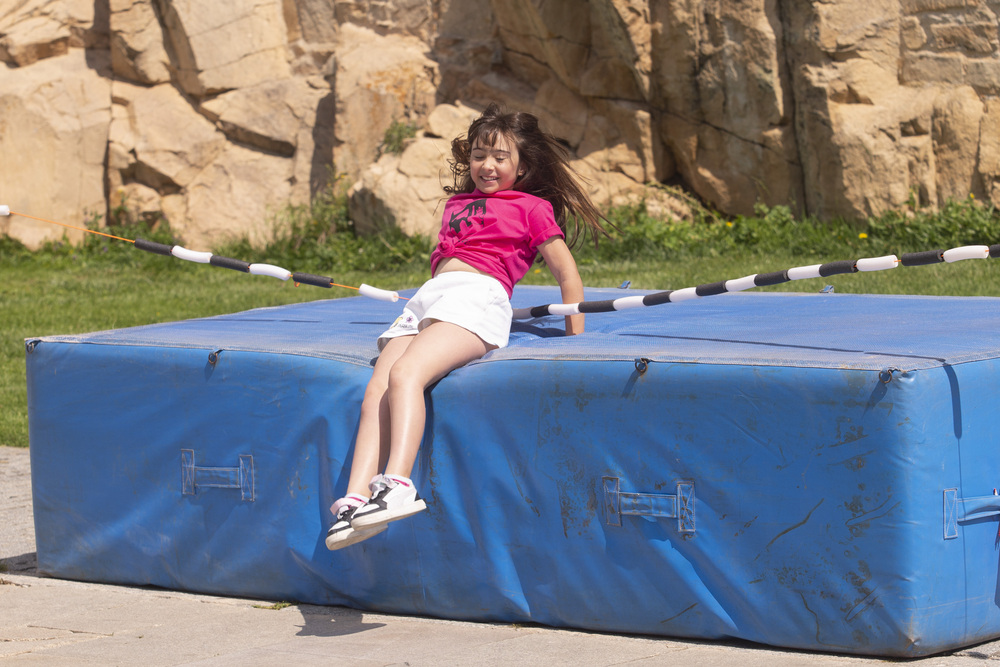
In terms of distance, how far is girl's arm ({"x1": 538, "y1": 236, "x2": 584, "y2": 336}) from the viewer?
3719 millimetres

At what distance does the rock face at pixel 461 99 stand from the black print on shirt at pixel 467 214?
206 inches

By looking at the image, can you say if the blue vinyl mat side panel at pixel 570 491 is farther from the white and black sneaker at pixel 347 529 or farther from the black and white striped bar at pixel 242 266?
the black and white striped bar at pixel 242 266

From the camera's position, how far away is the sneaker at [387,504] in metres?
2.90

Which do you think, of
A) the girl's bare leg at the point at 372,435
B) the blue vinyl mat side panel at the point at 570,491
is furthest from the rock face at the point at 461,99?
the girl's bare leg at the point at 372,435

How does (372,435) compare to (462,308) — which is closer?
(372,435)

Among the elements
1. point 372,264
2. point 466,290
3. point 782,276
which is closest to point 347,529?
point 466,290

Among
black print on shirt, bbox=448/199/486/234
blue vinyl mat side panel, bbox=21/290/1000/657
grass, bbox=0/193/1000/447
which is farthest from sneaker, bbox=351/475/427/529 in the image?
grass, bbox=0/193/1000/447

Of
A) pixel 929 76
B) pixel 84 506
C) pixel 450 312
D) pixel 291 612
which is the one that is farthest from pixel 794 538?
→ pixel 929 76

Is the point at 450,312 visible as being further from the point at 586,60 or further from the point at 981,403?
the point at 586,60

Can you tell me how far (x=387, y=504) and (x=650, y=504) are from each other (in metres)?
0.65

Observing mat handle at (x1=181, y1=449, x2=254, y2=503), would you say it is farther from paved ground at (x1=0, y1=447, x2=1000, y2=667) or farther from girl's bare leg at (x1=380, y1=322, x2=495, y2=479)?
girl's bare leg at (x1=380, y1=322, x2=495, y2=479)

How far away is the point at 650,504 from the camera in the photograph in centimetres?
300

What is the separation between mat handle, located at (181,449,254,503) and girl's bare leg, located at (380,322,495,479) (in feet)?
1.85

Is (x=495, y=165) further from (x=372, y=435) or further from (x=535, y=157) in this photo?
(x=372, y=435)
